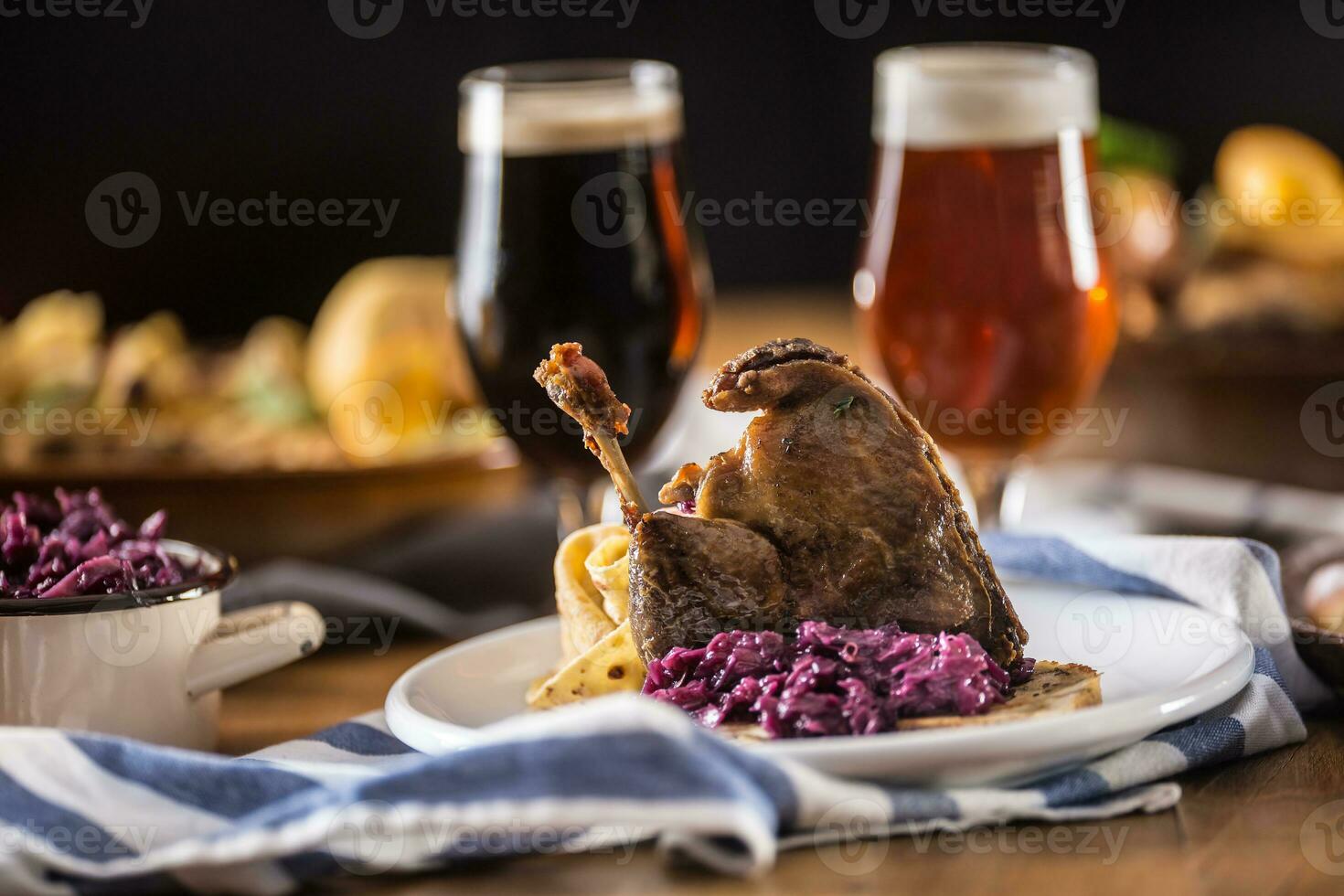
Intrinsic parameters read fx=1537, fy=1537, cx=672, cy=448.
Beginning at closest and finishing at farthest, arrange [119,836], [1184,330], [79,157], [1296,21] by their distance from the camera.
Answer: [119,836] → [1184,330] → [79,157] → [1296,21]

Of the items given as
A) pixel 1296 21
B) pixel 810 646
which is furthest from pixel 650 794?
pixel 1296 21

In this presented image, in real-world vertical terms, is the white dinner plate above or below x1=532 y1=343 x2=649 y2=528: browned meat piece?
below

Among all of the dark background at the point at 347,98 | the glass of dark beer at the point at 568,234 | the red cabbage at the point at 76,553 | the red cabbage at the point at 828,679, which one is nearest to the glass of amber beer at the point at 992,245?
the glass of dark beer at the point at 568,234

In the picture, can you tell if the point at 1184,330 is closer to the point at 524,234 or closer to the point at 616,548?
the point at 524,234

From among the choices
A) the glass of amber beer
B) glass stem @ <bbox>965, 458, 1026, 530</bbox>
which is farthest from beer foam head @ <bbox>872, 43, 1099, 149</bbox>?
glass stem @ <bbox>965, 458, 1026, 530</bbox>

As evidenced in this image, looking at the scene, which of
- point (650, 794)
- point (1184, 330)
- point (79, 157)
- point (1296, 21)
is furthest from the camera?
point (1296, 21)

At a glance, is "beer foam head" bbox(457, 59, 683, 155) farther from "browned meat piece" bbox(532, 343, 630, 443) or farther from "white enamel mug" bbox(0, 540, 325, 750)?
"white enamel mug" bbox(0, 540, 325, 750)

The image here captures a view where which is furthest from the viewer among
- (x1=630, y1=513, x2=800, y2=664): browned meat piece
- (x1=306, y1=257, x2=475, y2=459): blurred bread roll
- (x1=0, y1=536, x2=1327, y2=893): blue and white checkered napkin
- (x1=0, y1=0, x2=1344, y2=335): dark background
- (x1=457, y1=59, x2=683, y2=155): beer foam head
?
(x1=0, y1=0, x2=1344, y2=335): dark background

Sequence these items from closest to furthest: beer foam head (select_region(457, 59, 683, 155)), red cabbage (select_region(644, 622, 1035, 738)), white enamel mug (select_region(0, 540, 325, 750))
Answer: red cabbage (select_region(644, 622, 1035, 738)) < white enamel mug (select_region(0, 540, 325, 750)) < beer foam head (select_region(457, 59, 683, 155))
